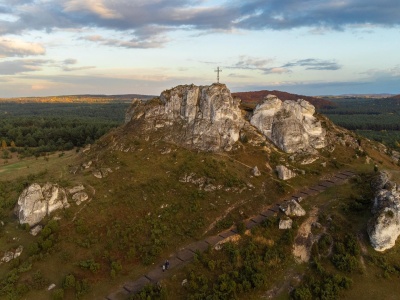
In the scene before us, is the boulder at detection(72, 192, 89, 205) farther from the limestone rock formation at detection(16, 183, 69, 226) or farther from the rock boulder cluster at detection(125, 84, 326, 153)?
the rock boulder cluster at detection(125, 84, 326, 153)

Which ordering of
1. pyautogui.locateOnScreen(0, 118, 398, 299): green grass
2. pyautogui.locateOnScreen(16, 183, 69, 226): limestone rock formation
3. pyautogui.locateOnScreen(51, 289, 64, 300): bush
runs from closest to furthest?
pyautogui.locateOnScreen(51, 289, 64, 300): bush
pyautogui.locateOnScreen(0, 118, 398, 299): green grass
pyautogui.locateOnScreen(16, 183, 69, 226): limestone rock formation

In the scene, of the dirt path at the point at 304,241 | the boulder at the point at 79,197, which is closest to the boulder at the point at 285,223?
the dirt path at the point at 304,241

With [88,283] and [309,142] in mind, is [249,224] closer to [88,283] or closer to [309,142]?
[88,283]

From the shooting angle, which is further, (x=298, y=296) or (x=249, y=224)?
(x=249, y=224)

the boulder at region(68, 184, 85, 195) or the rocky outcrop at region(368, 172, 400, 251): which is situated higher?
the boulder at region(68, 184, 85, 195)

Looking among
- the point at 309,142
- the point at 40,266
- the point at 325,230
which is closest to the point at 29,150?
the point at 40,266

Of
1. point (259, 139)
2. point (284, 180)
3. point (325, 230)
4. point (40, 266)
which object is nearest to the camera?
point (40, 266)

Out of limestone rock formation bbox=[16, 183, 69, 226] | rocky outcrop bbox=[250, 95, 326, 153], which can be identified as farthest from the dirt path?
limestone rock formation bbox=[16, 183, 69, 226]

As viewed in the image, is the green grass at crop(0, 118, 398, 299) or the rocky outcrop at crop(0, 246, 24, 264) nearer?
the green grass at crop(0, 118, 398, 299)
